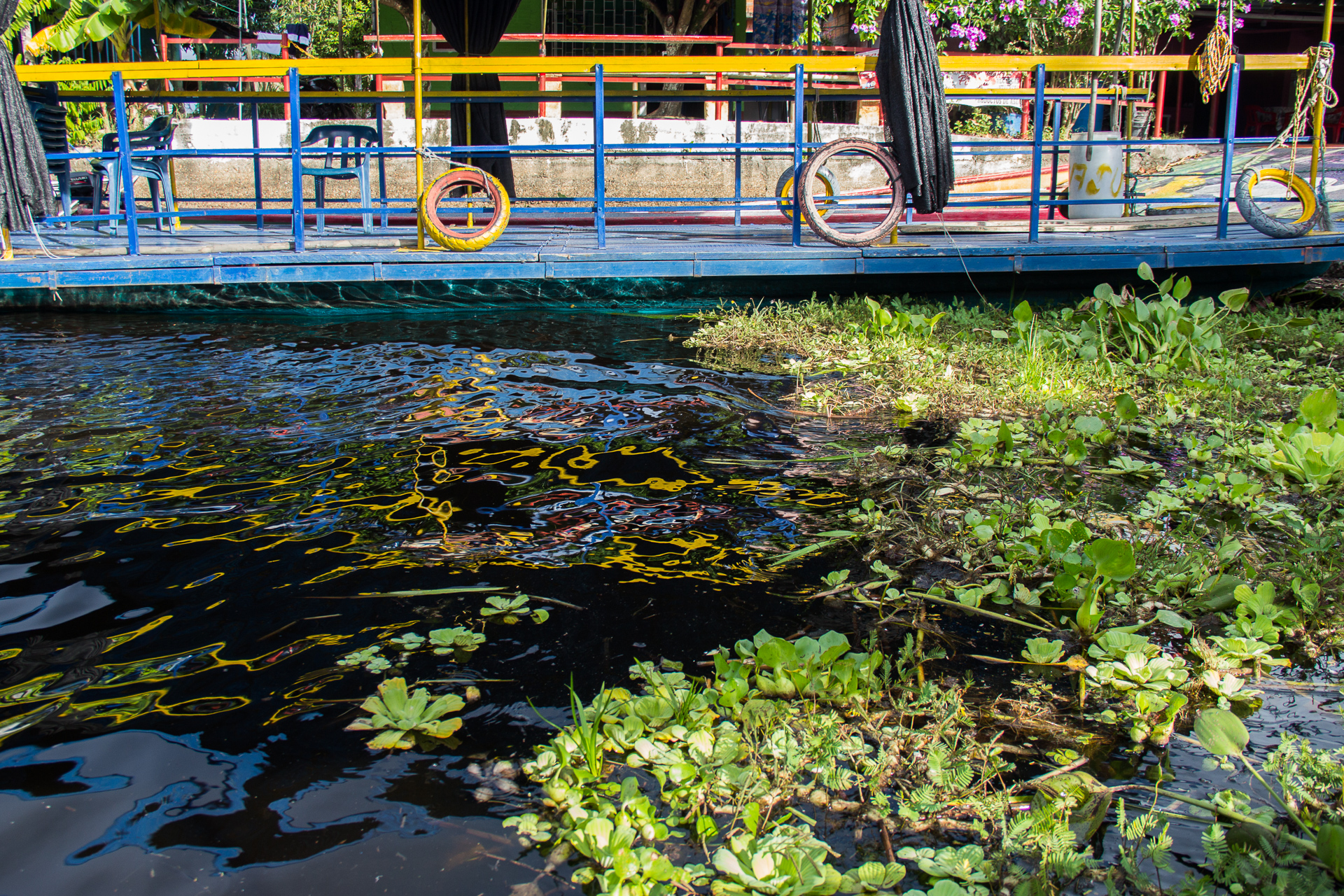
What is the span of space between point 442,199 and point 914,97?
3.21 metres

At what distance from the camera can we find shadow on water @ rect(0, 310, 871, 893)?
5.80ft

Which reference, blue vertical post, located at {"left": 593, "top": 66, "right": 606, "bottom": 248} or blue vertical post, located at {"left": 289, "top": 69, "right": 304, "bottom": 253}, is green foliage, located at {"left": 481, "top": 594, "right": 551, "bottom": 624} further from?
A: blue vertical post, located at {"left": 289, "top": 69, "right": 304, "bottom": 253}

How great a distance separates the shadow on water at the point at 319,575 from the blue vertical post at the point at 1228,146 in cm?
356

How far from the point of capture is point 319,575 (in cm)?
274

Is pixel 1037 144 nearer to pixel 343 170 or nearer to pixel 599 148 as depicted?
pixel 599 148

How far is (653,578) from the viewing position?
275cm

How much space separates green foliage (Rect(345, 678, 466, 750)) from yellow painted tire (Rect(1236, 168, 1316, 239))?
656 centimetres

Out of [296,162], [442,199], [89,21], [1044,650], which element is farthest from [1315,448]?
[89,21]

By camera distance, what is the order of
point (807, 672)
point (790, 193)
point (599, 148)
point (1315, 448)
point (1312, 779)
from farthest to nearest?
point (790, 193), point (599, 148), point (1315, 448), point (807, 672), point (1312, 779)

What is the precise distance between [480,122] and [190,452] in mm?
5022

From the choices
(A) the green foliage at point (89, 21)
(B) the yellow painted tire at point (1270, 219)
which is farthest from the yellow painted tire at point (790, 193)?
(A) the green foliage at point (89, 21)

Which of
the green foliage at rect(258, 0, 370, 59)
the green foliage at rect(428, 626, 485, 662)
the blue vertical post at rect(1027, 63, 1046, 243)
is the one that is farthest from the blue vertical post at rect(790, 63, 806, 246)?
the green foliage at rect(258, 0, 370, 59)

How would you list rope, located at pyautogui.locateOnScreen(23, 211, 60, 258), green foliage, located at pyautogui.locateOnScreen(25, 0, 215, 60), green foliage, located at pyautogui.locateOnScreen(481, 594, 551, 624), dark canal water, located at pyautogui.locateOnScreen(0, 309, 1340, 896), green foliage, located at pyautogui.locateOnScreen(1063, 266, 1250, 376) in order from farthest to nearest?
green foliage, located at pyautogui.locateOnScreen(25, 0, 215, 60) → rope, located at pyautogui.locateOnScreen(23, 211, 60, 258) → green foliage, located at pyautogui.locateOnScreen(1063, 266, 1250, 376) → green foliage, located at pyautogui.locateOnScreen(481, 594, 551, 624) → dark canal water, located at pyautogui.locateOnScreen(0, 309, 1340, 896)

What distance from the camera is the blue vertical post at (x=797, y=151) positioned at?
624 centimetres
